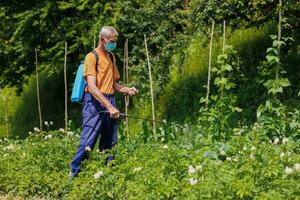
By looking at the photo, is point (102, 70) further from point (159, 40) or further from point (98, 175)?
point (159, 40)

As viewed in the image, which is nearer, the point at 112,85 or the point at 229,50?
the point at 112,85

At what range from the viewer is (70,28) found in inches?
594

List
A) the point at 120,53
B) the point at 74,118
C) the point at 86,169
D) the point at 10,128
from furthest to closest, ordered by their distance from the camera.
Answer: the point at 10,128 < the point at 74,118 < the point at 120,53 < the point at 86,169

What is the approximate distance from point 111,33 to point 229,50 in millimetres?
1781

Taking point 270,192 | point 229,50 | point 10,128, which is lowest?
point 10,128

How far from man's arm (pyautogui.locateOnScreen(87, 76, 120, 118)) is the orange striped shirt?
0.08 metres

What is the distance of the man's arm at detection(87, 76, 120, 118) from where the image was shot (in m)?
6.66

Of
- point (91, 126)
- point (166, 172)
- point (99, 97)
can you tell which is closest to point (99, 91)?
point (99, 97)

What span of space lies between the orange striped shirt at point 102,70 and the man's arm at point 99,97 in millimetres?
79

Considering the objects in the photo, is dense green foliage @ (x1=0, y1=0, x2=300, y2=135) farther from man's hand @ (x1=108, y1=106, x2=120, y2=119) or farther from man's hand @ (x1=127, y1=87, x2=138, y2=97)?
man's hand @ (x1=108, y1=106, x2=120, y2=119)

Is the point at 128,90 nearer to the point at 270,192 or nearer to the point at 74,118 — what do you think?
the point at 270,192

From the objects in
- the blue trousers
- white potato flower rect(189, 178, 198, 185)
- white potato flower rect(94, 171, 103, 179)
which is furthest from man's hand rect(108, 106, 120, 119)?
white potato flower rect(189, 178, 198, 185)

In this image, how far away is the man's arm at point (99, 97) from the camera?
6.66m

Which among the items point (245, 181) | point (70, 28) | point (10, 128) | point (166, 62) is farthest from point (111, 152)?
point (10, 128)
